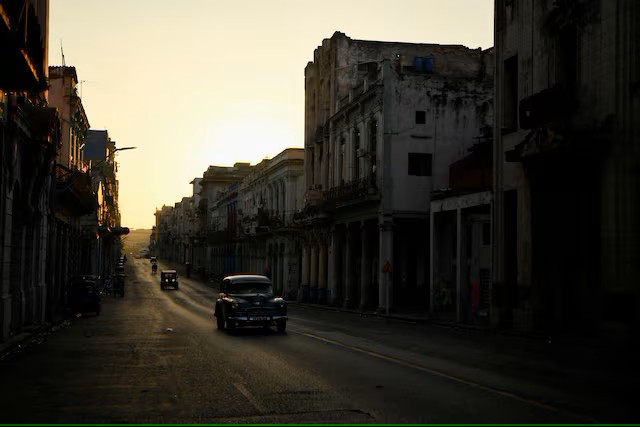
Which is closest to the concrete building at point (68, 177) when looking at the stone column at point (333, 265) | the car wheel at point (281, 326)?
the stone column at point (333, 265)

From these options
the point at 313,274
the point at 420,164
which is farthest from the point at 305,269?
the point at 420,164

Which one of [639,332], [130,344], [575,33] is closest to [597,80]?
[575,33]

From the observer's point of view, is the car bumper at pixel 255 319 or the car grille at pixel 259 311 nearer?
the car bumper at pixel 255 319

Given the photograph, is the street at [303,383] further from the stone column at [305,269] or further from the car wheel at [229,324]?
the stone column at [305,269]

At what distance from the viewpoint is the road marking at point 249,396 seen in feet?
33.9

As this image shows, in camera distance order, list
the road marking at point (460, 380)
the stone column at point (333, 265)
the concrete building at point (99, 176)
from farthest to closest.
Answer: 1. the concrete building at point (99, 176)
2. the stone column at point (333, 265)
3. the road marking at point (460, 380)


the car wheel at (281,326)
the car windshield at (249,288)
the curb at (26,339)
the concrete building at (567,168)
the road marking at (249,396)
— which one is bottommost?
the curb at (26,339)

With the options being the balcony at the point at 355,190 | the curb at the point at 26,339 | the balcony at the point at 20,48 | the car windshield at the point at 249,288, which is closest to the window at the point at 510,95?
the car windshield at the point at 249,288

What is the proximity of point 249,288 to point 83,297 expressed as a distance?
13267 mm

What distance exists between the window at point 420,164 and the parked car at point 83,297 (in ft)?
55.9

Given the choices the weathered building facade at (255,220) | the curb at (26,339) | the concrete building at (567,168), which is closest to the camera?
the curb at (26,339)

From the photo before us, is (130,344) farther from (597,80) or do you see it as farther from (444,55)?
(444,55)

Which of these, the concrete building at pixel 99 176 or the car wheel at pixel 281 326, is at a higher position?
the concrete building at pixel 99 176

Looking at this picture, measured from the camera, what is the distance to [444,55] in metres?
50.3
